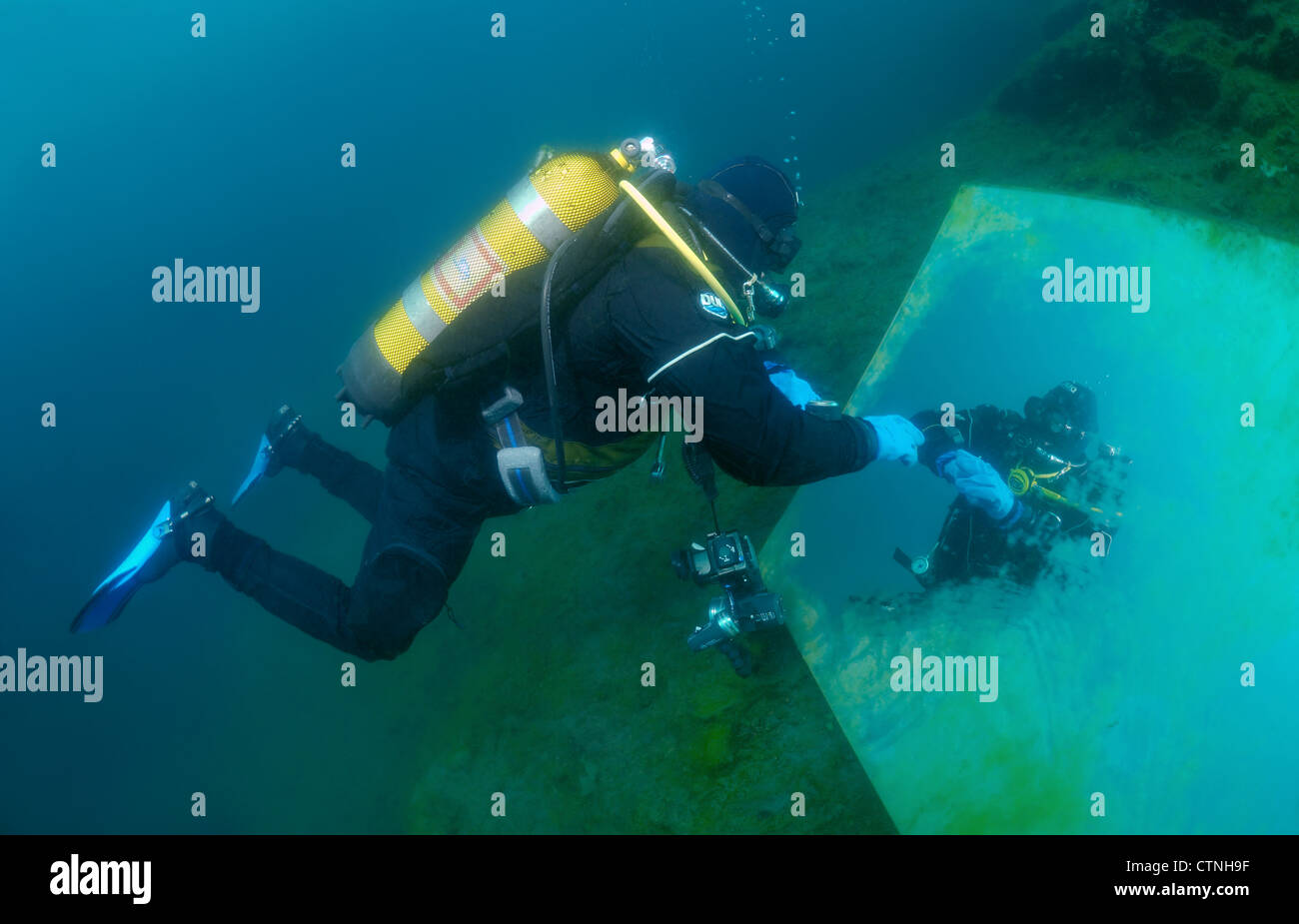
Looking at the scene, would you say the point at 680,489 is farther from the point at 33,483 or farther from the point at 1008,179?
the point at 33,483

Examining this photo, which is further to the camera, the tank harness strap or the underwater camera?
the underwater camera

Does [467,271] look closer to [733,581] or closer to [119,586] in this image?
[733,581]

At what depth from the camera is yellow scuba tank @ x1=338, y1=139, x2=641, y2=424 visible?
3.08m

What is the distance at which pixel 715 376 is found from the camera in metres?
2.84

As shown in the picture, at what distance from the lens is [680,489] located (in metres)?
5.77

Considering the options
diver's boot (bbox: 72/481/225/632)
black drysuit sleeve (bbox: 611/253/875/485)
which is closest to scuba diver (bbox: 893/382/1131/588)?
black drysuit sleeve (bbox: 611/253/875/485)

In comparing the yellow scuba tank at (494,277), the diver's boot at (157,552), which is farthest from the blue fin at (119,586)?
the yellow scuba tank at (494,277)

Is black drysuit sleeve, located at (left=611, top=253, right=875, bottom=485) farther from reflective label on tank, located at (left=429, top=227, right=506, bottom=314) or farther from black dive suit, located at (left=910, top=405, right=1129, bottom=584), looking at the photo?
black dive suit, located at (left=910, top=405, right=1129, bottom=584)

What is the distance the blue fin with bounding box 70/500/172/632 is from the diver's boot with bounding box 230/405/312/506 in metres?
0.81

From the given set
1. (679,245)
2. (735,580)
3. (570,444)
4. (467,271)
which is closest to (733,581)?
(735,580)

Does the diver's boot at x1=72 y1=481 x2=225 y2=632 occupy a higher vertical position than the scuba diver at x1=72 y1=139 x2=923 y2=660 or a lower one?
lower

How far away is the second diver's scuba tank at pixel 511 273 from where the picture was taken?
2967 mm

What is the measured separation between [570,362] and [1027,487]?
3259 millimetres

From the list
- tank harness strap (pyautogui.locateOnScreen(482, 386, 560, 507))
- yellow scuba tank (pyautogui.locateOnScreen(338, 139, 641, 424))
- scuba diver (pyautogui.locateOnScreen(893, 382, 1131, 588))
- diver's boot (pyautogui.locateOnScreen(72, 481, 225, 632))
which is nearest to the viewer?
yellow scuba tank (pyautogui.locateOnScreen(338, 139, 641, 424))
